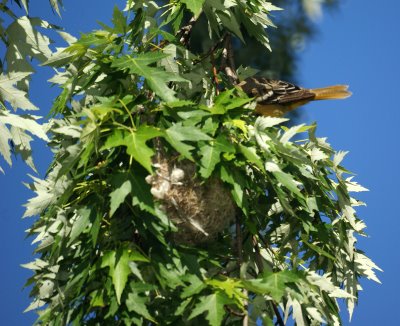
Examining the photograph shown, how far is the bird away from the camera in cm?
383

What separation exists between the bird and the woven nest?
111cm

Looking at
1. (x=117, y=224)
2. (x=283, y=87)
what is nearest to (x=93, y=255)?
(x=117, y=224)

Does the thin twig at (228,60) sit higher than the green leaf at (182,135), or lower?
higher

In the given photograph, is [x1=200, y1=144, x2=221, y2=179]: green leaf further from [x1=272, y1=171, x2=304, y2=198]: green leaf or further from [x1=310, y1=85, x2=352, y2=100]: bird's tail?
[x1=310, y1=85, x2=352, y2=100]: bird's tail

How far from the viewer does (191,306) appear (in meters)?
2.38

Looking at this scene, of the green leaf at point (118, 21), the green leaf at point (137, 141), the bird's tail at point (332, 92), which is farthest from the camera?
the bird's tail at point (332, 92)

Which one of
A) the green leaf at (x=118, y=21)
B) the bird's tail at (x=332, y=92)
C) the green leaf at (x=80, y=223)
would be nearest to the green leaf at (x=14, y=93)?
the green leaf at (x=118, y=21)

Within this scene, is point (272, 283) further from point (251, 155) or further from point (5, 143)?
point (5, 143)

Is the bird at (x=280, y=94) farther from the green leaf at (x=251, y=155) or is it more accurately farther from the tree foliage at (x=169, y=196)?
the green leaf at (x=251, y=155)

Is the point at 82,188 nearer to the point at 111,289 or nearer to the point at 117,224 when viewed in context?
the point at 117,224

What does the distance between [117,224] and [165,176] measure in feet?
0.88

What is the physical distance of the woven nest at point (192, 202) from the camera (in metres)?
2.62

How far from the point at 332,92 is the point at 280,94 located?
0.36m

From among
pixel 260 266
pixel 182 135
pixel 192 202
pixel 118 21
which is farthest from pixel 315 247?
pixel 118 21
